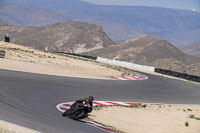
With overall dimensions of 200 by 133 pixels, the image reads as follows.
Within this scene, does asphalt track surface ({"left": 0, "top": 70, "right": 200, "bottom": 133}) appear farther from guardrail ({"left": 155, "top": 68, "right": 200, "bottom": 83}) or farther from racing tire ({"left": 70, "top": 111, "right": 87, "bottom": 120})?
guardrail ({"left": 155, "top": 68, "right": 200, "bottom": 83})

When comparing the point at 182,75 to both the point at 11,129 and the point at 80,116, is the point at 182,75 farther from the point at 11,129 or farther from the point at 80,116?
the point at 11,129

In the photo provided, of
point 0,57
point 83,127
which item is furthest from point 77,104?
point 0,57

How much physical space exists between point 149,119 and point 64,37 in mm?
132730

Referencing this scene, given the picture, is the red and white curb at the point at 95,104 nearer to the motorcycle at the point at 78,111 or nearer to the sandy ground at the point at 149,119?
the motorcycle at the point at 78,111

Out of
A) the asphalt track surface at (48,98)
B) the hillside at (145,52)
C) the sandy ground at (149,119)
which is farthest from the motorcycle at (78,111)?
the hillside at (145,52)

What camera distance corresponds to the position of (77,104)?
13.5m

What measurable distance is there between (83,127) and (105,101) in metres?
7.12

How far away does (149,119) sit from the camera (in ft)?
56.7

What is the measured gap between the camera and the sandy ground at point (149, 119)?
48.6 ft

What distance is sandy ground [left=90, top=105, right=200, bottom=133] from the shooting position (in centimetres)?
1483

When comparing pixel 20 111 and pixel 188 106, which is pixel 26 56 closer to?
Answer: pixel 188 106

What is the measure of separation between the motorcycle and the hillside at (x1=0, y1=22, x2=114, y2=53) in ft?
384

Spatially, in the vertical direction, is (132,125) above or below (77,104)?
below

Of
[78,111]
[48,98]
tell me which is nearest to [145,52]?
[48,98]
